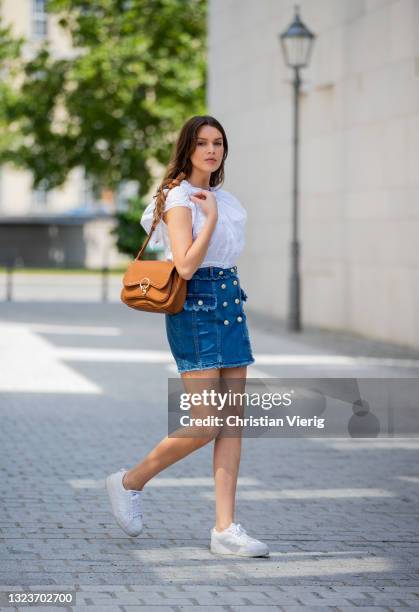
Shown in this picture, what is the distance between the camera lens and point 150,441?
31.2 ft

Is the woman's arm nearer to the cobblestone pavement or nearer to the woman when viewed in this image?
the woman

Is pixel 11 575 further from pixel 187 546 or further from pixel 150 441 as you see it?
pixel 150 441

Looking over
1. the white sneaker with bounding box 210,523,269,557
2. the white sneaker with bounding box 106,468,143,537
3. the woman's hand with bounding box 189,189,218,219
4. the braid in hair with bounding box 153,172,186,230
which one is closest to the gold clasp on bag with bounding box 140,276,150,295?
the braid in hair with bounding box 153,172,186,230

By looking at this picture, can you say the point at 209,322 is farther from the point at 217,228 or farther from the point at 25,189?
the point at 25,189

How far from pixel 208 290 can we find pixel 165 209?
0.37m

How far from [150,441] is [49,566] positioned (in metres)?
3.86

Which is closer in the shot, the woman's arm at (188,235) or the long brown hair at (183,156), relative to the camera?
the woman's arm at (188,235)

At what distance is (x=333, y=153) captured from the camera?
20.6 meters

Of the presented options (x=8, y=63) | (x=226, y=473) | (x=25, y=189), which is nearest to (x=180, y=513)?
(x=226, y=473)

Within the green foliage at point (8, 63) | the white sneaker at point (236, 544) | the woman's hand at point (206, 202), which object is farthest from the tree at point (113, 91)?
the white sneaker at point (236, 544)

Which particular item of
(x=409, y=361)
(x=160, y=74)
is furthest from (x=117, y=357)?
(x=160, y=74)

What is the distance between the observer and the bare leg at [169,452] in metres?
5.85

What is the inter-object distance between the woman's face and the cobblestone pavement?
64.1 inches

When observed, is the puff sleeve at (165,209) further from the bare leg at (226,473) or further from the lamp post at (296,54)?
the lamp post at (296,54)
